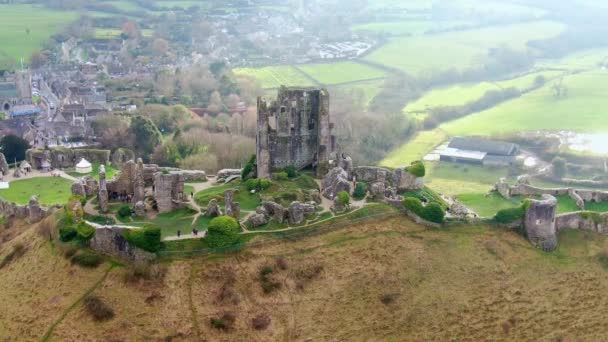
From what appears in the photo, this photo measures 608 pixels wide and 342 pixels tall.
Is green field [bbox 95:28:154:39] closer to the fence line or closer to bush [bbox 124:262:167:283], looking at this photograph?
the fence line

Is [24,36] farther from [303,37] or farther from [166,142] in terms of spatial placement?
[166,142]

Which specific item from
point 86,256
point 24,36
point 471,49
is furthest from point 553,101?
point 24,36

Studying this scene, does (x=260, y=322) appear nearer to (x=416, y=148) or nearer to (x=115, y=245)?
(x=115, y=245)

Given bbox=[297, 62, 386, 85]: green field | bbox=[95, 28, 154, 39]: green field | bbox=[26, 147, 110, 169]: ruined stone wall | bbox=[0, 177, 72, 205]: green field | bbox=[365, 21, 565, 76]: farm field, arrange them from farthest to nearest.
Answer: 1. bbox=[95, 28, 154, 39]: green field
2. bbox=[365, 21, 565, 76]: farm field
3. bbox=[297, 62, 386, 85]: green field
4. bbox=[26, 147, 110, 169]: ruined stone wall
5. bbox=[0, 177, 72, 205]: green field

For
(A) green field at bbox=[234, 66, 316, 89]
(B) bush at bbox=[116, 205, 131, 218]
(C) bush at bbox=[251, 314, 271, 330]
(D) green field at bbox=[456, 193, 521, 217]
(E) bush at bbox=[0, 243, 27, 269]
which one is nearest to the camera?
(C) bush at bbox=[251, 314, 271, 330]

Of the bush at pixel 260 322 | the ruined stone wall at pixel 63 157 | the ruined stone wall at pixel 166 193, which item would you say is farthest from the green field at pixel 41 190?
the bush at pixel 260 322

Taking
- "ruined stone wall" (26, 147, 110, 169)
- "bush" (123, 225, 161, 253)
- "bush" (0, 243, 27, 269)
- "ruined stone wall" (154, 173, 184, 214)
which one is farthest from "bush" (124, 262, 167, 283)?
"ruined stone wall" (26, 147, 110, 169)
